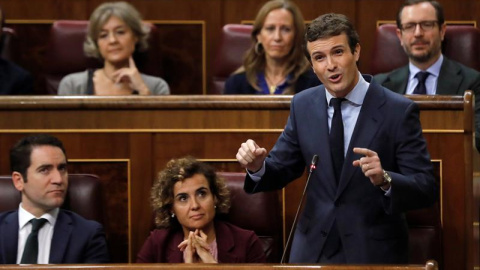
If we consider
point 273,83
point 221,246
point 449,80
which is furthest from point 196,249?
point 449,80

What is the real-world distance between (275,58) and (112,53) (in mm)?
319

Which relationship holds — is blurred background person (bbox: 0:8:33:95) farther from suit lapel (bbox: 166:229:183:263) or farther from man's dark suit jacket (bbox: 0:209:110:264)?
suit lapel (bbox: 166:229:183:263)

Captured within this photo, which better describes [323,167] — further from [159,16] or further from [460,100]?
[159,16]

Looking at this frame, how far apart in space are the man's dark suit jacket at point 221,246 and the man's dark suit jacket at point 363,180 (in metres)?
0.16

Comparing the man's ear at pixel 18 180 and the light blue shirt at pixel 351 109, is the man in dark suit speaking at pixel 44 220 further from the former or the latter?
the light blue shirt at pixel 351 109

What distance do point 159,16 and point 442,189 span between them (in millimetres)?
899

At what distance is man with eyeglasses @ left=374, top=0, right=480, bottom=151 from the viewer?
68.6 inches

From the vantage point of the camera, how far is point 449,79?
1.71 m

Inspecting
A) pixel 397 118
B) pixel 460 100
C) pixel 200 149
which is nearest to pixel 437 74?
pixel 460 100

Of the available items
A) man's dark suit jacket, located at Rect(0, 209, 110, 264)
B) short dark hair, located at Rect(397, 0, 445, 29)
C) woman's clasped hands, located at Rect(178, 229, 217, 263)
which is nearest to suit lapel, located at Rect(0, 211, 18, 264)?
man's dark suit jacket, located at Rect(0, 209, 110, 264)

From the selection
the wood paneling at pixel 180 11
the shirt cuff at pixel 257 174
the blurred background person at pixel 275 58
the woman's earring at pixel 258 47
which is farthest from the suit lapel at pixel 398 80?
the shirt cuff at pixel 257 174

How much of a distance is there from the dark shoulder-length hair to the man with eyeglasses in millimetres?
455

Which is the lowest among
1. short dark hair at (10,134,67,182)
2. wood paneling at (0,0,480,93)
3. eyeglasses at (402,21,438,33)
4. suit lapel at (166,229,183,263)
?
suit lapel at (166,229,183,263)

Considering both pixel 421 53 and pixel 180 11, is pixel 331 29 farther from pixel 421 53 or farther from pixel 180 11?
pixel 180 11
